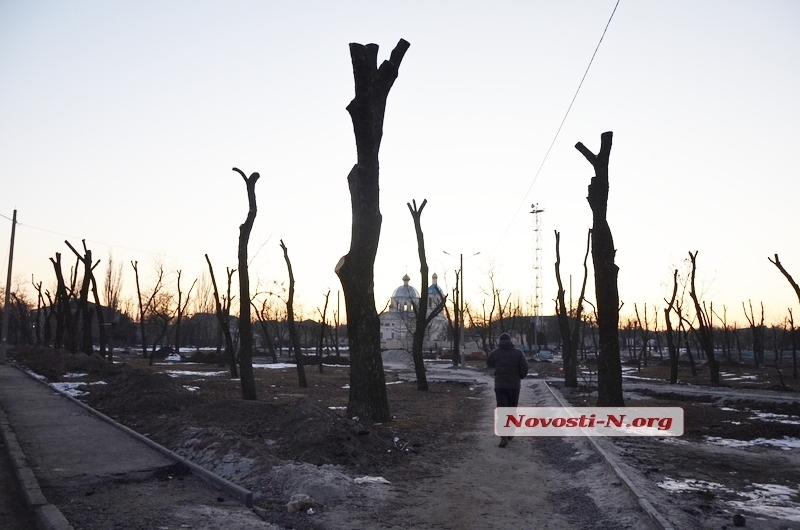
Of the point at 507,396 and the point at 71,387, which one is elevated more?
the point at 507,396

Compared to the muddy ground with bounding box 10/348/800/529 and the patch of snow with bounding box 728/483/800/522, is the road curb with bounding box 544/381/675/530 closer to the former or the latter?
the muddy ground with bounding box 10/348/800/529

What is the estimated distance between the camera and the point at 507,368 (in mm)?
11312

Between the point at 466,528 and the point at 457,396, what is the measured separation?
1627cm

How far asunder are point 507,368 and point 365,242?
134 inches

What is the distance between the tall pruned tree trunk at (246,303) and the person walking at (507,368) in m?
7.74

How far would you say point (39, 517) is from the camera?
6133 mm

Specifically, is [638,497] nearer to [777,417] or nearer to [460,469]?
[460,469]

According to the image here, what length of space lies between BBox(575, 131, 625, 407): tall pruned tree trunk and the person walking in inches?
158

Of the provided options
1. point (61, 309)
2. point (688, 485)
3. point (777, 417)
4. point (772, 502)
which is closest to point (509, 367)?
point (688, 485)

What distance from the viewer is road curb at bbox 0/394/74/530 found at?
19.4 feet

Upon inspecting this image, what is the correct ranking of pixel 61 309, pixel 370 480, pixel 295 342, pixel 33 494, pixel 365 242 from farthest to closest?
pixel 61 309
pixel 295 342
pixel 365 242
pixel 370 480
pixel 33 494

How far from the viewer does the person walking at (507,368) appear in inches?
445

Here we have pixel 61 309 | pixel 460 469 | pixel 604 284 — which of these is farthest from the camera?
pixel 61 309

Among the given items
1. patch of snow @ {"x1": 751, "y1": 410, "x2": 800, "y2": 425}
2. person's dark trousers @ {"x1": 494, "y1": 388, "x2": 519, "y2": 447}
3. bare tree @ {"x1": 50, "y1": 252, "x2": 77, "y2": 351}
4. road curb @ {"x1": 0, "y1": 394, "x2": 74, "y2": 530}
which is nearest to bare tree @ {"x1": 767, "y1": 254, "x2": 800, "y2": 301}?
patch of snow @ {"x1": 751, "y1": 410, "x2": 800, "y2": 425}
